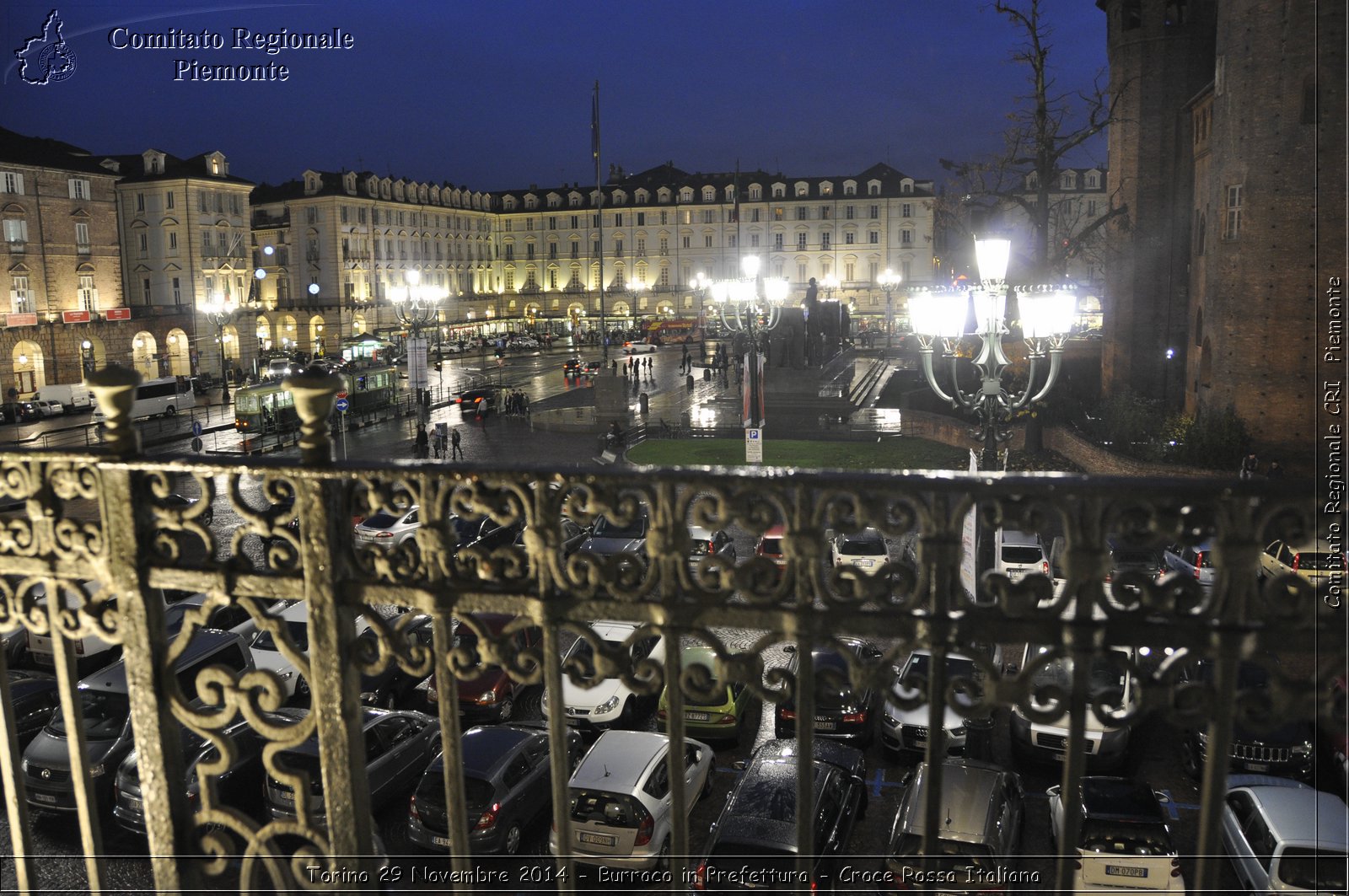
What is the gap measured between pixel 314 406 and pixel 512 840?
855 centimetres

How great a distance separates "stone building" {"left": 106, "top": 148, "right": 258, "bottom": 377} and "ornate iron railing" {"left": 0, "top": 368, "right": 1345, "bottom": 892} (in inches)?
2446

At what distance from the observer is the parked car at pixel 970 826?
8531 millimetres

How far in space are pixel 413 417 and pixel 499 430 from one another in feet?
22.7

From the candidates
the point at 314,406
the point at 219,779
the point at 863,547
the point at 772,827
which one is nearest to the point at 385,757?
the point at 219,779

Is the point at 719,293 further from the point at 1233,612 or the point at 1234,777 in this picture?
the point at 1233,612

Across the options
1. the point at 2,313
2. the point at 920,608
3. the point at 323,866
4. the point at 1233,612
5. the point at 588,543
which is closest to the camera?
the point at 1233,612

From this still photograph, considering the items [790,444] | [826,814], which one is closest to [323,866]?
[826,814]

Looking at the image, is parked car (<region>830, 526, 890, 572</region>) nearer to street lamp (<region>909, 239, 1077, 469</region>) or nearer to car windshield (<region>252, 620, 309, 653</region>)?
street lamp (<region>909, 239, 1077, 469</region>)

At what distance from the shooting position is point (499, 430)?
41.9 meters

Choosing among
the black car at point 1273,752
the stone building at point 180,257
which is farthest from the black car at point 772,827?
the stone building at point 180,257

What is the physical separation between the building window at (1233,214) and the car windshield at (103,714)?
29052mm

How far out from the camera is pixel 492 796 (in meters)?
10.7

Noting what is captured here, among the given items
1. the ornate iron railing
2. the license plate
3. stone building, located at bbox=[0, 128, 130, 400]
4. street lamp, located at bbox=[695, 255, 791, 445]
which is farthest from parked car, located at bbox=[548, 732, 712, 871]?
stone building, located at bbox=[0, 128, 130, 400]

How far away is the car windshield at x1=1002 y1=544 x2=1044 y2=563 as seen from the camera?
18922 millimetres
